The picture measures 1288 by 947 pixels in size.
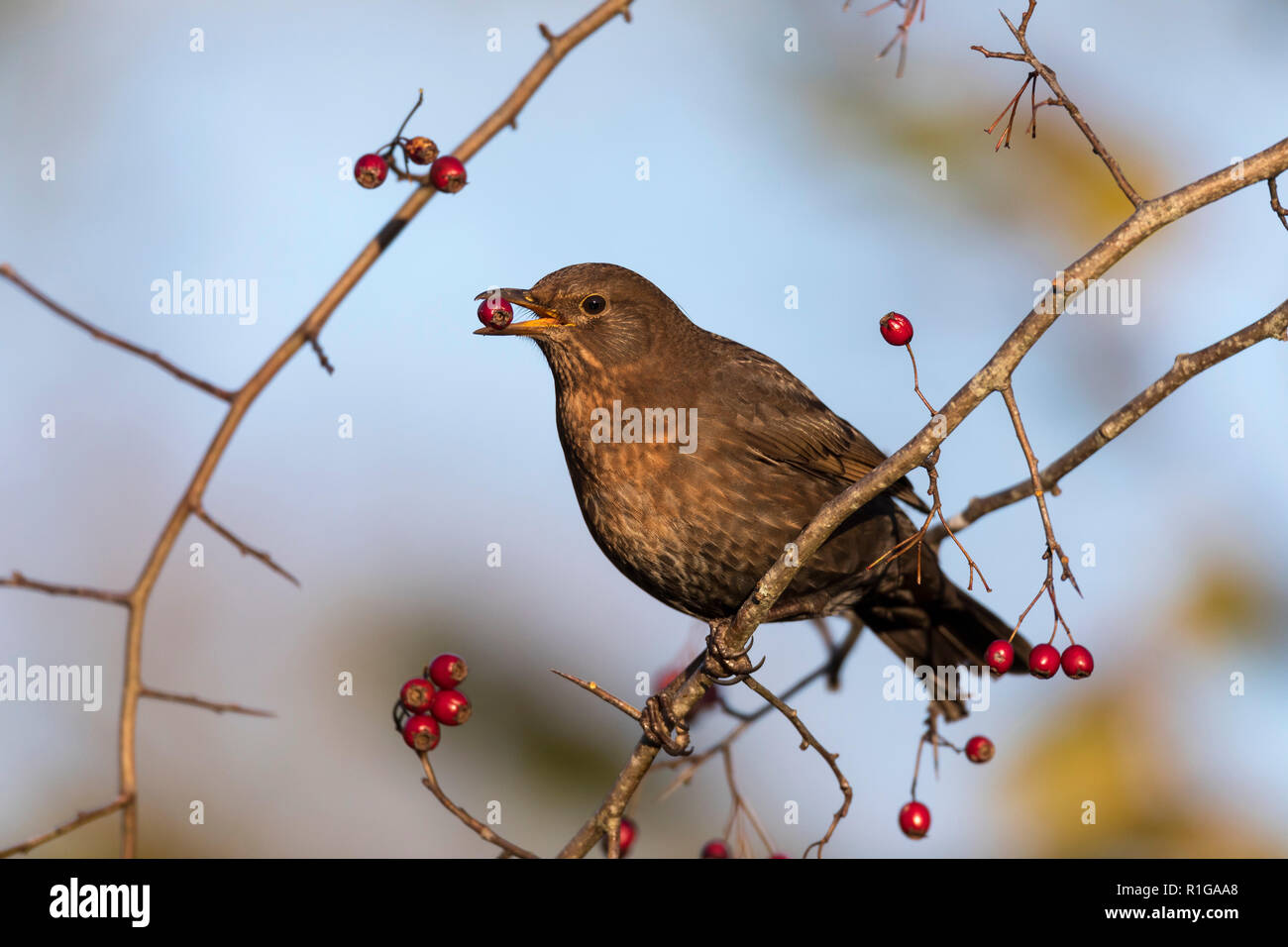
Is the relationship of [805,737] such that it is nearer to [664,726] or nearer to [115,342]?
[664,726]

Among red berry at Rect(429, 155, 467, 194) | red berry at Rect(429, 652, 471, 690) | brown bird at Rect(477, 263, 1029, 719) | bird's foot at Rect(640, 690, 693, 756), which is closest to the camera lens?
red berry at Rect(429, 155, 467, 194)

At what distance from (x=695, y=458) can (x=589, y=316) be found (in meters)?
0.83

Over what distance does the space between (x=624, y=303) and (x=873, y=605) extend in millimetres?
1897

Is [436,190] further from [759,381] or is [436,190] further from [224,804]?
[224,804]

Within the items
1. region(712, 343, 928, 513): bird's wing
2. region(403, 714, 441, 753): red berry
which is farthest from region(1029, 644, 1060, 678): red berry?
region(403, 714, 441, 753): red berry

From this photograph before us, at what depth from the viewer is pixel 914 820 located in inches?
198

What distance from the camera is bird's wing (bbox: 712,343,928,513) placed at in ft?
18.0

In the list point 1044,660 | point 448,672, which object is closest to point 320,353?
point 448,672

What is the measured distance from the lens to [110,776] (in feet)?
26.0

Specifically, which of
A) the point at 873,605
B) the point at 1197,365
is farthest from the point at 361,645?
the point at 1197,365

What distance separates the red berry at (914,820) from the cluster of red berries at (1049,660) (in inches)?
47.0

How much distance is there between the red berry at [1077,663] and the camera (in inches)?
151

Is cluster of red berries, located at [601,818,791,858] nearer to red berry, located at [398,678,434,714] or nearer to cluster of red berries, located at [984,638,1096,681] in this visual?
red berry, located at [398,678,434,714]
